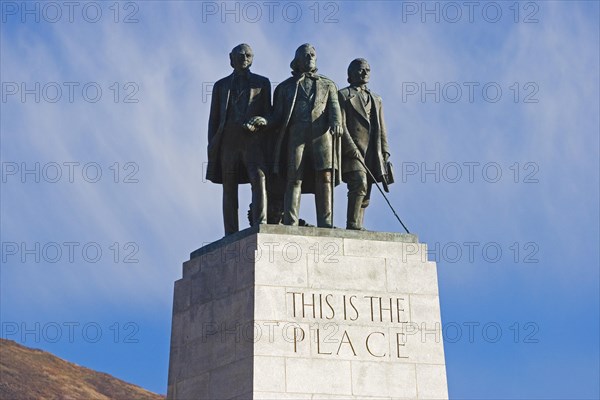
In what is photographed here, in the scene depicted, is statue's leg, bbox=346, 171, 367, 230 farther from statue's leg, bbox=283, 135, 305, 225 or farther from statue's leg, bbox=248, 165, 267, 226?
statue's leg, bbox=248, 165, 267, 226

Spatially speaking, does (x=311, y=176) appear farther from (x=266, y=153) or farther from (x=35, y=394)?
(x=35, y=394)

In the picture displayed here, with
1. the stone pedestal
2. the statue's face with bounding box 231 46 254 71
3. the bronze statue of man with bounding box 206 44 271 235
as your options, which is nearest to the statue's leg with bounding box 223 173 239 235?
the bronze statue of man with bounding box 206 44 271 235

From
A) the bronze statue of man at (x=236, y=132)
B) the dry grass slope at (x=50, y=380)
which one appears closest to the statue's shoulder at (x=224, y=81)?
the bronze statue of man at (x=236, y=132)

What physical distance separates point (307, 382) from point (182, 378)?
9.17 ft

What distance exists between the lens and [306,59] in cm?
3172

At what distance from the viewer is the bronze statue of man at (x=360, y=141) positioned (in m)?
31.6

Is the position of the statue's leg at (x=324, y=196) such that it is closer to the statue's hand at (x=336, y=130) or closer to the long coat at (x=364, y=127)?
the statue's hand at (x=336, y=130)

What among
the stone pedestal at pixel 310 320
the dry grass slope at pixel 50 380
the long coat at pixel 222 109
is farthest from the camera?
the dry grass slope at pixel 50 380

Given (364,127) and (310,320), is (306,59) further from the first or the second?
(310,320)

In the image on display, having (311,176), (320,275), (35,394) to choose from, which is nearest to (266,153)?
(311,176)

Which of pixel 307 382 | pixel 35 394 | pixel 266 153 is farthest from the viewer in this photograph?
pixel 35 394

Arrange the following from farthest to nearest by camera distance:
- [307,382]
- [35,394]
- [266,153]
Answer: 1. [35,394]
2. [266,153]
3. [307,382]

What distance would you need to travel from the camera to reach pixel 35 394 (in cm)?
7356

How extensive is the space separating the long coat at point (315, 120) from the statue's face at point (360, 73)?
867 mm
